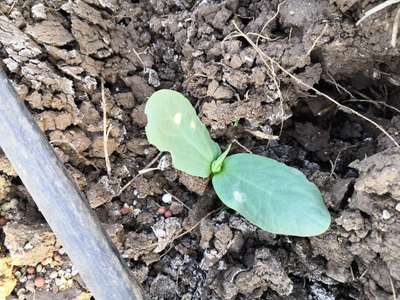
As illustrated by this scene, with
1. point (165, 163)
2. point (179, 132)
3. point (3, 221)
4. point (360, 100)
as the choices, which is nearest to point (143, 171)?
point (165, 163)

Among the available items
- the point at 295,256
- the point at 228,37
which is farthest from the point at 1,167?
the point at 295,256

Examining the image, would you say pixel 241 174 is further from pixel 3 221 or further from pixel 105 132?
pixel 3 221

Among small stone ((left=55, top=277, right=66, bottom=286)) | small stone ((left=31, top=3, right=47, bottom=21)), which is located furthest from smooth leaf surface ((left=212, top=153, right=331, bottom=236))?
small stone ((left=31, top=3, right=47, bottom=21))

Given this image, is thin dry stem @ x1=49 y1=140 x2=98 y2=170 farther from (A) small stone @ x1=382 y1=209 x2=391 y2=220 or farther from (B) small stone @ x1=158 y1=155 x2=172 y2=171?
(A) small stone @ x1=382 y1=209 x2=391 y2=220

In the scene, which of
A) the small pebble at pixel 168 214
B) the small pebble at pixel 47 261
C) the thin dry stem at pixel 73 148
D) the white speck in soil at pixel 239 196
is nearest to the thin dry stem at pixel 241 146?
the white speck in soil at pixel 239 196

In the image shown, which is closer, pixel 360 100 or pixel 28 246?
pixel 28 246
